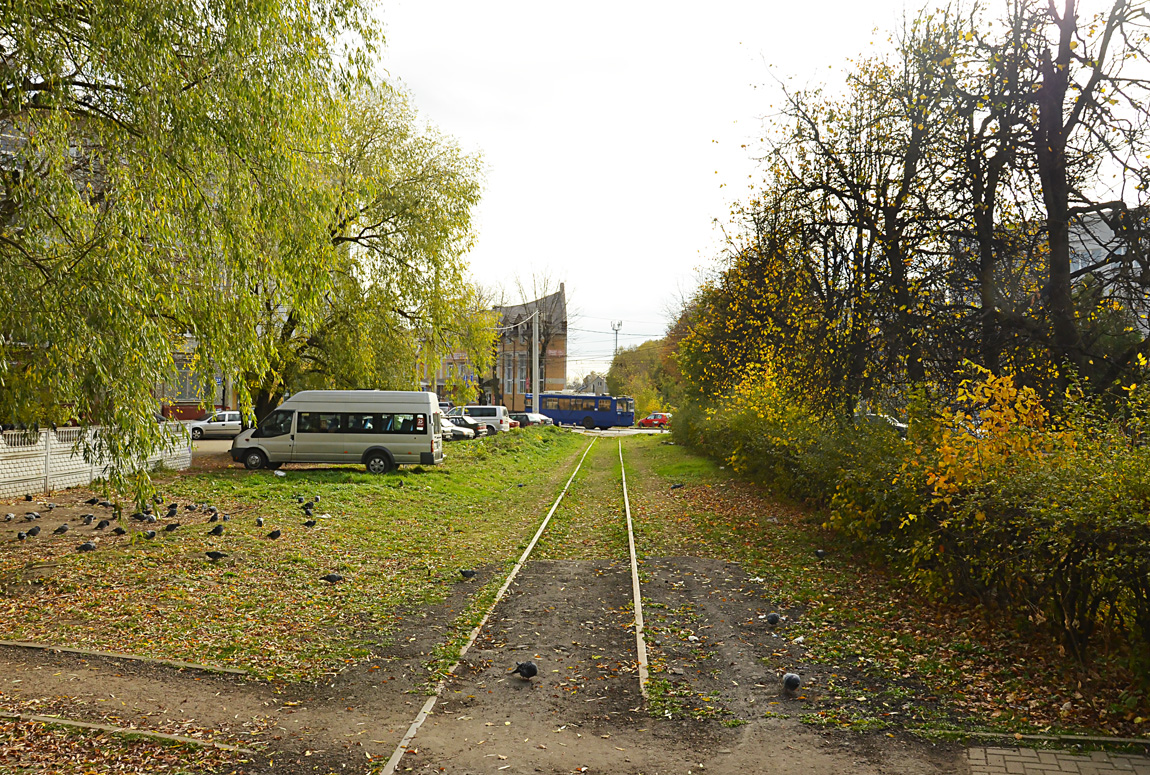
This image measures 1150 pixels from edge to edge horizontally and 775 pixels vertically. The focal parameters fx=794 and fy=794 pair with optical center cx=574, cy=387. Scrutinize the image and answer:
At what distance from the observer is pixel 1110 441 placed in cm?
648

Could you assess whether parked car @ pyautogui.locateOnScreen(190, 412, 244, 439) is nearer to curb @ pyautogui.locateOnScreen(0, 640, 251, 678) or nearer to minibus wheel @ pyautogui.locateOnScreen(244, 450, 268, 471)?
minibus wheel @ pyautogui.locateOnScreen(244, 450, 268, 471)

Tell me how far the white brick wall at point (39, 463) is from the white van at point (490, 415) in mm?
30644

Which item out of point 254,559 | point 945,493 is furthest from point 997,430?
point 254,559

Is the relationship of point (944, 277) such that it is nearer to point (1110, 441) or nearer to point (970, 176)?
point (970, 176)

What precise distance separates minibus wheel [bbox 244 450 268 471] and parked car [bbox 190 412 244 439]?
53.1ft

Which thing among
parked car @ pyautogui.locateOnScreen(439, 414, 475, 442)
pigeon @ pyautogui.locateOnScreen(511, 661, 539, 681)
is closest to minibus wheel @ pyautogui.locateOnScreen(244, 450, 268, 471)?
parked car @ pyautogui.locateOnScreen(439, 414, 475, 442)

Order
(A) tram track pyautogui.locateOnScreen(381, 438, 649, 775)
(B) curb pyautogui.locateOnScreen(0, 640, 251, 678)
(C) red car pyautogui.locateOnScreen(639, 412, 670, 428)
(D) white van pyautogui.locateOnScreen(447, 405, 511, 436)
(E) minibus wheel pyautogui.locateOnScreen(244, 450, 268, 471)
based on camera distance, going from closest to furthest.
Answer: (A) tram track pyautogui.locateOnScreen(381, 438, 649, 775) < (B) curb pyautogui.locateOnScreen(0, 640, 251, 678) < (E) minibus wheel pyautogui.locateOnScreen(244, 450, 268, 471) < (D) white van pyautogui.locateOnScreen(447, 405, 511, 436) < (C) red car pyautogui.locateOnScreen(639, 412, 670, 428)

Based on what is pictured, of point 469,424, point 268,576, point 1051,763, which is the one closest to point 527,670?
point 1051,763

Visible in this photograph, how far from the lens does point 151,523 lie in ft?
43.4

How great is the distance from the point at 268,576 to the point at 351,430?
493 inches

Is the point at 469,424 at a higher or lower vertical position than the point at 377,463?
higher

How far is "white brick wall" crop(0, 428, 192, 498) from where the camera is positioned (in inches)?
638

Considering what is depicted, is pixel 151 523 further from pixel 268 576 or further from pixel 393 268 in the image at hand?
pixel 393 268

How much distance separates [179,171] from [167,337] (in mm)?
1708
